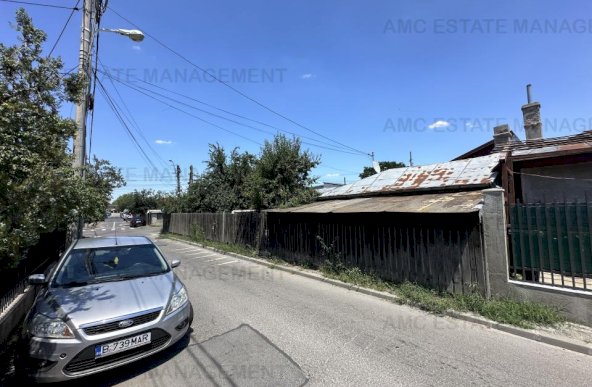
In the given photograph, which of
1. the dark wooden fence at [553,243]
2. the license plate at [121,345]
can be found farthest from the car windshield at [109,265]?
the dark wooden fence at [553,243]

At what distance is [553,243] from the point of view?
17.3ft

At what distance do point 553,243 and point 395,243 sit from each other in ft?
9.97

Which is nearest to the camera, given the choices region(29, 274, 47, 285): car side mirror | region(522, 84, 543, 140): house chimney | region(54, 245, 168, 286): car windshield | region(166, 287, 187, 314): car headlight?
region(166, 287, 187, 314): car headlight

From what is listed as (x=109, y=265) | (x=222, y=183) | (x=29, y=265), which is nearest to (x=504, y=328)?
(x=109, y=265)

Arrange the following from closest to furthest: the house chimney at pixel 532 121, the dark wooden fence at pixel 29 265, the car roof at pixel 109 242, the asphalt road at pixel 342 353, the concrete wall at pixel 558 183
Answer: the asphalt road at pixel 342 353 → the dark wooden fence at pixel 29 265 → the car roof at pixel 109 242 → the concrete wall at pixel 558 183 → the house chimney at pixel 532 121

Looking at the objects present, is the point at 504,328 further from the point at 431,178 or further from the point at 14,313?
the point at 14,313

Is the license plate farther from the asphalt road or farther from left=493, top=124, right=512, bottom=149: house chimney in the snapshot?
left=493, top=124, right=512, bottom=149: house chimney

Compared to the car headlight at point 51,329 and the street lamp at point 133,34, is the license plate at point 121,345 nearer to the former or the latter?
the car headlight at point 51,329

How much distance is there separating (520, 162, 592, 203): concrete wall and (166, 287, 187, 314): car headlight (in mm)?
8231

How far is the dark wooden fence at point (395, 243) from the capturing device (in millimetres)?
6199

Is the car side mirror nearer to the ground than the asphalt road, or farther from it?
farther from it

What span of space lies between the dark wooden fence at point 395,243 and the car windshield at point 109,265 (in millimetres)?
5178

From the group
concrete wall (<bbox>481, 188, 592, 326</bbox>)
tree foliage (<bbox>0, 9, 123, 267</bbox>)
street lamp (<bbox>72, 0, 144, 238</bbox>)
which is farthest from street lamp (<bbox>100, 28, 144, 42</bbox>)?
concrete wall (<bbox>481, 188, 592, 326</bbox>)

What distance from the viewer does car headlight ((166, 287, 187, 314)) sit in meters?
3.94
